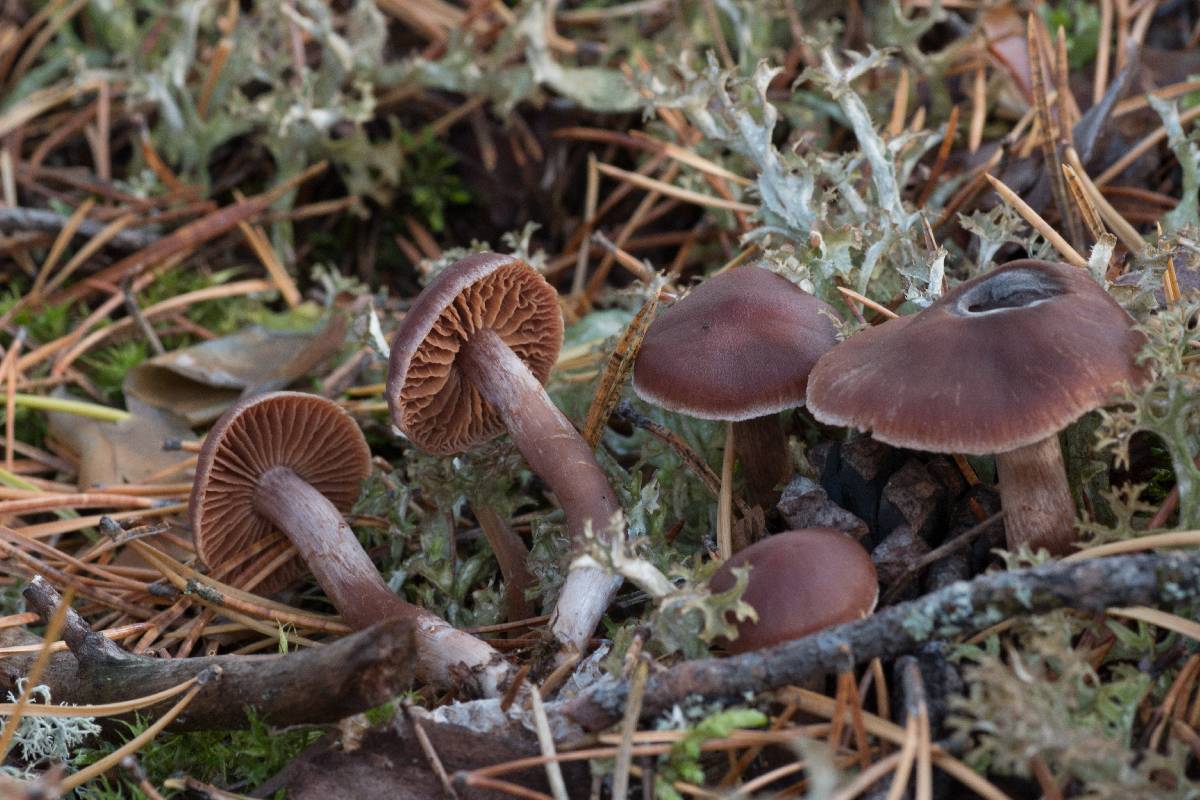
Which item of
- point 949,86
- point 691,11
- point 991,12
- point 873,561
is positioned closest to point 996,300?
point 873,561

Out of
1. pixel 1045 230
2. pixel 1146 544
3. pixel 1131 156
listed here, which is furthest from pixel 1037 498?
pixel 1131 156

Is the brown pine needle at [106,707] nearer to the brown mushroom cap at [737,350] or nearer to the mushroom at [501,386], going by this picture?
the mushroom at [501,386]

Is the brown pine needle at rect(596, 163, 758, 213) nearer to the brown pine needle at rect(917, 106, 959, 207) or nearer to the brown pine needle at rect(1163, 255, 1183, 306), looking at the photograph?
the brown pine needle at rect(917, 106, 959, 207)

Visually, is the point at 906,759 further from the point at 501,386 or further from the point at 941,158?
the point at 941,158

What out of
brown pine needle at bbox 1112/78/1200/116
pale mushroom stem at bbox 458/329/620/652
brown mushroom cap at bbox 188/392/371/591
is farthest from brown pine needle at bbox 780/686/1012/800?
brown pine needle at bbox 1112/78/1200/116

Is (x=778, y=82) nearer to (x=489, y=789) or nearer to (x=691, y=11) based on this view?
(x=691, y=11)

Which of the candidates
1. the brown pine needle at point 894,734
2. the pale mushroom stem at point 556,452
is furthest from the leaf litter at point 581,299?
the pale mushroom stem at point 556,452
